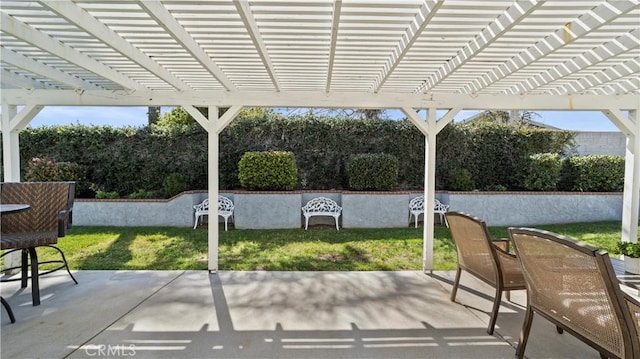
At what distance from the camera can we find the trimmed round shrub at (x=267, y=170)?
25.8 ft

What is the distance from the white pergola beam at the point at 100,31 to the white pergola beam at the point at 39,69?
4.46 ft

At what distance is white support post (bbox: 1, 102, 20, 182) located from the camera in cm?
442

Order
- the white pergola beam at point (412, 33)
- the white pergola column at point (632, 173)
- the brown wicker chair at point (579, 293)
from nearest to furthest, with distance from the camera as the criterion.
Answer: the brown wicker chair at point (579, 293) < the white pergola beam at point (412, 33) < the white pergola column at point (632, 173)

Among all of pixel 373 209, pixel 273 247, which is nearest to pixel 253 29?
pixel 273 247

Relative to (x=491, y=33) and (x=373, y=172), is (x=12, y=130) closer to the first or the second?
(x=491, y=33)

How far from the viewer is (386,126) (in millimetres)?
8945

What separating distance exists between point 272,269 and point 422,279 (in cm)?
222

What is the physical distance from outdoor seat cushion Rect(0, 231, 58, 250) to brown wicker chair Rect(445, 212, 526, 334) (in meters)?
4.48

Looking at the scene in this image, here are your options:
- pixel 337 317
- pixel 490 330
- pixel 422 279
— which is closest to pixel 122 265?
pixel 337 317

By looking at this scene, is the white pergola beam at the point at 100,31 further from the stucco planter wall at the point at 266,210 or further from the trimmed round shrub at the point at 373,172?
the trimmed round shrub at the point at 373,172

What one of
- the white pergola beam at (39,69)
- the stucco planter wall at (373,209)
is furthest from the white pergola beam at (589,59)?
the white pergola beam at (39,69)

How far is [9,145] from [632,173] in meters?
9.24

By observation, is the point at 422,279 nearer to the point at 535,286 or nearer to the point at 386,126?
the point at 535,286

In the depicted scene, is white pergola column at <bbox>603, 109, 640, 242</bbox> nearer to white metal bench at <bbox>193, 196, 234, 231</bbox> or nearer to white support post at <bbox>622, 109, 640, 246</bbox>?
white support post at <bbox>622, 109, 640, 246</bbox>
